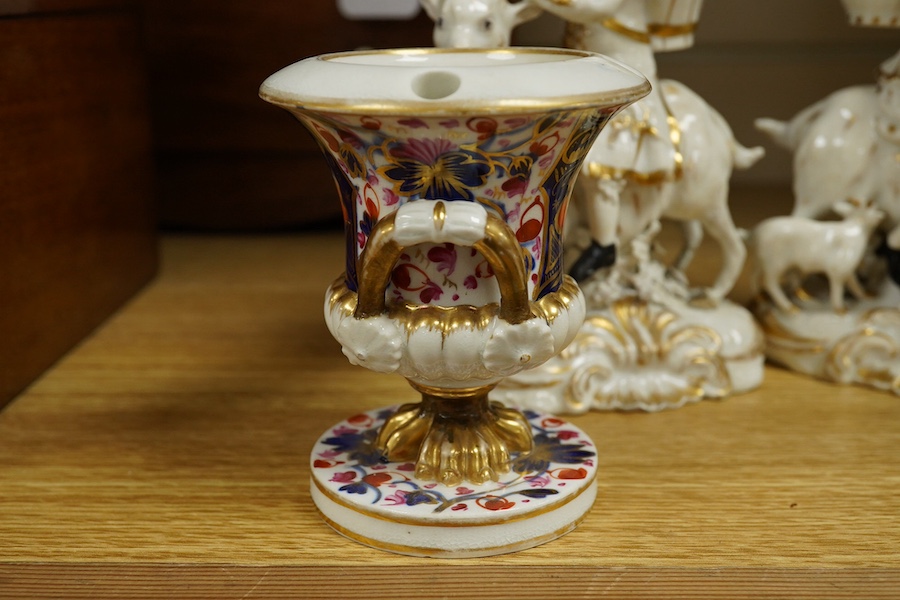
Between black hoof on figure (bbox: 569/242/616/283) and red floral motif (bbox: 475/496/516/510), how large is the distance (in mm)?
307

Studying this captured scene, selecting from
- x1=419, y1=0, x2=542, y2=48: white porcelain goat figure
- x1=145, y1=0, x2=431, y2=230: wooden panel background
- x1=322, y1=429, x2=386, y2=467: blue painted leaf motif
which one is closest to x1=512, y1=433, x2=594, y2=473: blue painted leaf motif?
x1=322, y1=429, x2=386, y2=467: blue painted leaf motif

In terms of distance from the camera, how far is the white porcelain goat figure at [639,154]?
37.5 inches

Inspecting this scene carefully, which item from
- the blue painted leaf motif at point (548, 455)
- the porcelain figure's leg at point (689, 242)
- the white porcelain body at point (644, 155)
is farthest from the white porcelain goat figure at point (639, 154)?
the blue painted leaf motif at point (548, 455)

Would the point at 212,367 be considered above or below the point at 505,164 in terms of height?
below

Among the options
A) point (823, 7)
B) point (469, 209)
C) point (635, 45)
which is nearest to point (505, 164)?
point (469, 209)

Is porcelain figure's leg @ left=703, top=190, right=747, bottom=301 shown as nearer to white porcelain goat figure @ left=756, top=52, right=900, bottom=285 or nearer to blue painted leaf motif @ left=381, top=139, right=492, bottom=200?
white porcelain goat figure @ left=756, top=52, right=900, bottom=285

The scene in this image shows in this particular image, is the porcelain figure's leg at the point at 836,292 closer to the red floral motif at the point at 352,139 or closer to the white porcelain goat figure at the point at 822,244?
the white porcelain goat figure at the point at 822,244

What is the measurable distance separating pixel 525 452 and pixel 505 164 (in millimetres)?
244

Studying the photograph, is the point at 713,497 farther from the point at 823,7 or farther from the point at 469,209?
the point at 823,7

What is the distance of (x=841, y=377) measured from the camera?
1.06 metres

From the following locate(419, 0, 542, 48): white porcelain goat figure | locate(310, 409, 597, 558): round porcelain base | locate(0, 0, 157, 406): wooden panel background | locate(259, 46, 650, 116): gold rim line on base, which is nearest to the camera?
locate(259, 46, 650, 116): gold rim line on base

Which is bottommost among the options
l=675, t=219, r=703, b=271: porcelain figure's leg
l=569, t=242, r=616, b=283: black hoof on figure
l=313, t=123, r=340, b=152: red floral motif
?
l=675, t=219, r=703, b=271: porcelain figure's leg

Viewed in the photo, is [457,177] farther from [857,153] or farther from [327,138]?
[857,153]

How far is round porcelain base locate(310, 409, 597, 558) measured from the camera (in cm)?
73
